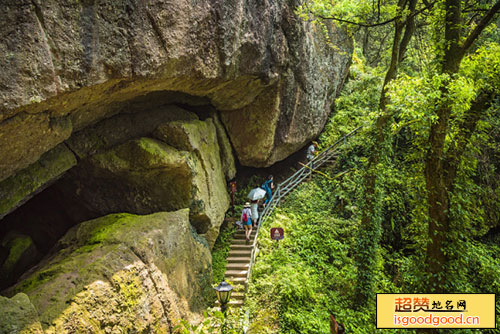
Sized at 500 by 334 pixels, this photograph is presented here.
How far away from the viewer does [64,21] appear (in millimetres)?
4863

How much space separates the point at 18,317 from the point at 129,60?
169 inches

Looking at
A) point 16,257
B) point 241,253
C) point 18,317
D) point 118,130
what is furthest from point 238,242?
point 18,317

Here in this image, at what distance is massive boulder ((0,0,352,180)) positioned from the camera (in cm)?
457

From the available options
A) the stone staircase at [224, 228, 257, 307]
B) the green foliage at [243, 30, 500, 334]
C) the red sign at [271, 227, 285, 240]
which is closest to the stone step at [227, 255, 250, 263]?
the stone staircase at [224, 228, 257, 307]

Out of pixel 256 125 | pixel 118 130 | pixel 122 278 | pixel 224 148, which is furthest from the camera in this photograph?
pixel 256 125

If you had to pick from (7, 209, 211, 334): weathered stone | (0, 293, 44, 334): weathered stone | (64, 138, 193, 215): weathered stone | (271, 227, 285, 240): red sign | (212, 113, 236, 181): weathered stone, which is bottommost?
(0, 293, 44, 334): weathered stone

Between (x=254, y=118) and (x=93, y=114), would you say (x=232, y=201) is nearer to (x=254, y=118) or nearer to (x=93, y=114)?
(x=254, y=118)

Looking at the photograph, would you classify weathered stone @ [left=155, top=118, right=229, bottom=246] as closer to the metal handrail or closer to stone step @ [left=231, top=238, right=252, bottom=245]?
stone step @ [left=231, top=238, right=252, bottom=245]

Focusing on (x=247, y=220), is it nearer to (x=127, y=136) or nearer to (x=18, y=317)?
(x=127, y=136)

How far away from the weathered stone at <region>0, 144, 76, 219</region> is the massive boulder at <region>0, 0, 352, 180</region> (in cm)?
76

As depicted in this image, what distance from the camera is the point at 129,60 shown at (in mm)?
5906

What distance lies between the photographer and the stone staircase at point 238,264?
9227mm

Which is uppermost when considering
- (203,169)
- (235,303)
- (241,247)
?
(203,169)

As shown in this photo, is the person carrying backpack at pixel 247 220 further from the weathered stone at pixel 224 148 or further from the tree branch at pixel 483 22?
the tree branch at pixel 483 22
